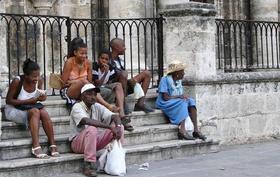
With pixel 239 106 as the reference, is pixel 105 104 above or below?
above

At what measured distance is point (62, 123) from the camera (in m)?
10.8

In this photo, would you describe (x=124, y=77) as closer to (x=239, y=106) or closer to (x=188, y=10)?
(x=188, y=10)

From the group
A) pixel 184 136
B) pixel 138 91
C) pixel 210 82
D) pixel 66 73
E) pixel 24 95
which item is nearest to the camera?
pixel 24 95

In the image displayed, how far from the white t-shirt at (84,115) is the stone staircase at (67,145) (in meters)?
0.31

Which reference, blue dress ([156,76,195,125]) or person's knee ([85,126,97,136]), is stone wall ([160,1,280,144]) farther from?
person's knee ([85,126,97,136])

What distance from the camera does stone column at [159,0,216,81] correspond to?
12664 mm

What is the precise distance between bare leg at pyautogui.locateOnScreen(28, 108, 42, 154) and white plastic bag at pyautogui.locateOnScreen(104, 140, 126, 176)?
0.99 m

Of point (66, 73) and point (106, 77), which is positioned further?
point (106, 77)

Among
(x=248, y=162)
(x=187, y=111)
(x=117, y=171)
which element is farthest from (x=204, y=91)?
(x=117, y=171)

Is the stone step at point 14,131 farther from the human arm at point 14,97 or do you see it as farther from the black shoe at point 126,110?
the black shoe at point 126,110

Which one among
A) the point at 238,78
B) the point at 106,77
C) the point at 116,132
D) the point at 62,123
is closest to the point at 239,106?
the point at 238,78

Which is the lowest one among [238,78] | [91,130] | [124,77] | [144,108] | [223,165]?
[223,165]

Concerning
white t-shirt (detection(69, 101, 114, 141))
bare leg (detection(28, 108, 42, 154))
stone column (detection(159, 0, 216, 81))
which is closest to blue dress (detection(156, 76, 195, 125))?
stone column (detection(159, 0, 216, 81))

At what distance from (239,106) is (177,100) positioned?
202 centimetres
